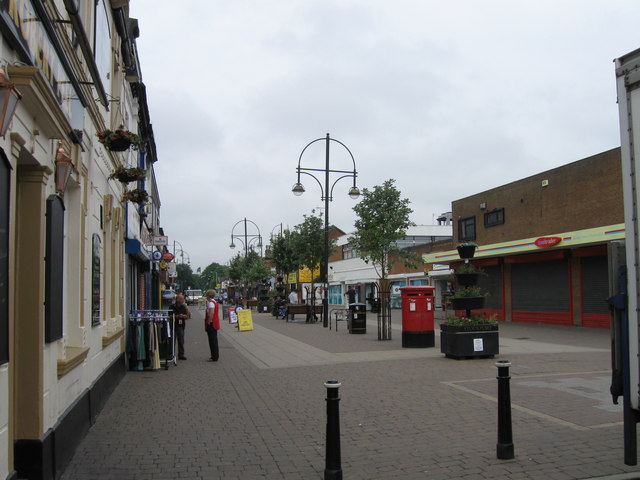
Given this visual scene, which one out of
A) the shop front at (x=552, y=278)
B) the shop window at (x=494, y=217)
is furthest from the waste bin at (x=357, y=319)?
the shop window at (x=494, y=217)

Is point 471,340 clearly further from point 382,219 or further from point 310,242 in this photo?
point 310,242

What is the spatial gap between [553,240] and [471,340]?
505 inches

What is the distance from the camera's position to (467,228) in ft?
112

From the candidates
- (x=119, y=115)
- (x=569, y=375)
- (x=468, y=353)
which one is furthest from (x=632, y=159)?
(x=119, y=115)

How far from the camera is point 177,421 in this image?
7.50m

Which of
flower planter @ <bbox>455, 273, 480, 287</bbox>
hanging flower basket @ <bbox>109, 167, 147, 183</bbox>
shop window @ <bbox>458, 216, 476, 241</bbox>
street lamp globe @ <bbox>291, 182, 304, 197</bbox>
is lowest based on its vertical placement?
flower planter @ <bbox>455, 273, 480, 287</bbox>

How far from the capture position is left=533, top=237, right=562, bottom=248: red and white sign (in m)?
23.8

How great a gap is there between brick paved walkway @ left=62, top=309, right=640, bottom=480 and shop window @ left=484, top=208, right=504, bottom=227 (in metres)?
17.9

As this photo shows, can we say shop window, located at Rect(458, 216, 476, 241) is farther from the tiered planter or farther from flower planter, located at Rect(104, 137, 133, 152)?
flower planter, located at Rect(104, 137, 133, 152)

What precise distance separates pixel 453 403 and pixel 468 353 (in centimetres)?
485

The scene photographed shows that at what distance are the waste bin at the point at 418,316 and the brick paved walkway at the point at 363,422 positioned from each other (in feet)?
7.24

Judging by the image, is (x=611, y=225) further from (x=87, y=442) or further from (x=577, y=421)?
(x=87, y=442)

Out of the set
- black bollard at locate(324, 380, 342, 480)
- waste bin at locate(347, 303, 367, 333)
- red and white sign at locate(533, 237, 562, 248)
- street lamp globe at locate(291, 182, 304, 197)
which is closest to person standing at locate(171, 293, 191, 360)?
waste bin at locate(347, 303, 367, 333)

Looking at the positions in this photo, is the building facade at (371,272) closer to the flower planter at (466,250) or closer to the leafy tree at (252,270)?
the leafy tree at (252,270)
